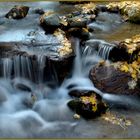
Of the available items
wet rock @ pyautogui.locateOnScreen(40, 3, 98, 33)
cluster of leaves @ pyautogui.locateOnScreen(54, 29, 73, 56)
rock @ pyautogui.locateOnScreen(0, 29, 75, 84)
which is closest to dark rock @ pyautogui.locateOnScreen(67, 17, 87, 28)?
wet rock @ pyautogui.locateOnScreen(40, 3, 98, 33)

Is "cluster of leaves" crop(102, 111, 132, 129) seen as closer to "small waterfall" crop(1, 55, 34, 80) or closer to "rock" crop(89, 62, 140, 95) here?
"rock" crop(89, 62, 140, 95)

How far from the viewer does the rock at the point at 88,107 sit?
6.82 metres

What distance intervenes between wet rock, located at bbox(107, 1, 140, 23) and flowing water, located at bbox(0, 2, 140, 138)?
111 centimetres

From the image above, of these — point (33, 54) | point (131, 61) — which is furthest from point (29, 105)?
point (131, 61)

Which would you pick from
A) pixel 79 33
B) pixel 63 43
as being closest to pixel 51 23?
pixel 79 33


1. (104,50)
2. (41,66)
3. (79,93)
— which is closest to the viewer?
(79,93)

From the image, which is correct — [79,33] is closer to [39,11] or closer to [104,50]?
[104,50]

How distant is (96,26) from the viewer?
10047 mm

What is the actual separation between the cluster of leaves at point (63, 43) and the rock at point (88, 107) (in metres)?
1.32

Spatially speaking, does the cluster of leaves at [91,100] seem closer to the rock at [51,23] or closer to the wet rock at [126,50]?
the wet rock at [126,50]

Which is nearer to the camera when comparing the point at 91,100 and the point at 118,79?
the point at 91,100

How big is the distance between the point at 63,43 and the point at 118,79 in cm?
160

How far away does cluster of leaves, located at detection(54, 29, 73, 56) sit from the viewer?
7.88m

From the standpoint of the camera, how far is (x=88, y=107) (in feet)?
22.4
